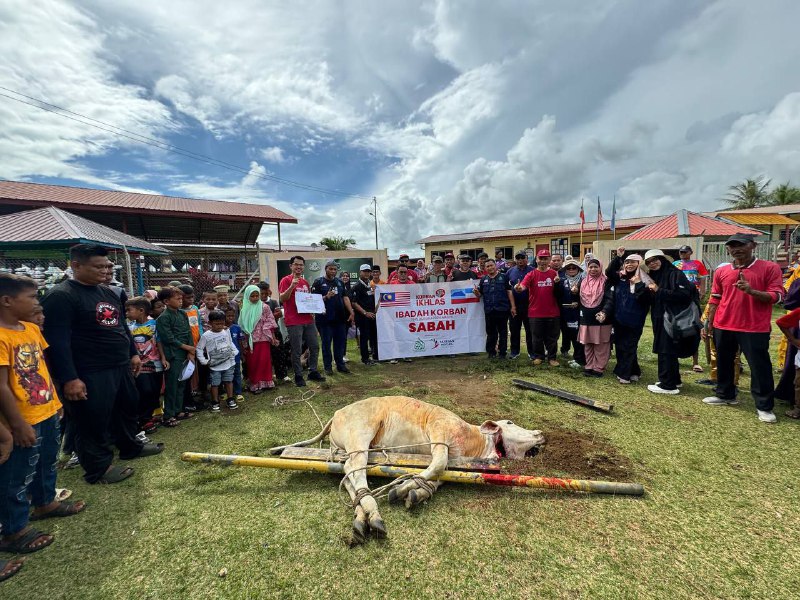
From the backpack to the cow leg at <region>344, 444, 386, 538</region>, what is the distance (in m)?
5.07

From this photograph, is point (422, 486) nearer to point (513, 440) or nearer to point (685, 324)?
point (513, 440)

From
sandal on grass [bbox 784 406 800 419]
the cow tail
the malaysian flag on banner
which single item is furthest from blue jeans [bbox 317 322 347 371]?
sandal on grass [bbox 784 406 800 419]

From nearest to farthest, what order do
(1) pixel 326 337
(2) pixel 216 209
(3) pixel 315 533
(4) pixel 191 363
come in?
(3) pixel 315 533
(4) pixel 191 363
(1) pixel 326 337
(2) pixel 216 209

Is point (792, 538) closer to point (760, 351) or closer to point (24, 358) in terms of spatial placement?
point (760, 351)

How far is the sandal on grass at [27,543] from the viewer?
2.45 meters

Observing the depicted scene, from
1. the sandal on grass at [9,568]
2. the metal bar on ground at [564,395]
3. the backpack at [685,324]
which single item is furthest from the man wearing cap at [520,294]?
the sandal on grass at [9,568]

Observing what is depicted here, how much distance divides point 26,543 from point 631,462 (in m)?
5.07

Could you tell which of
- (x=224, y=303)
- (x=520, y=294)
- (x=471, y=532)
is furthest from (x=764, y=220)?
(x=224, y=303)

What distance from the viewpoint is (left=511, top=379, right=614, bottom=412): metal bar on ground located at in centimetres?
468

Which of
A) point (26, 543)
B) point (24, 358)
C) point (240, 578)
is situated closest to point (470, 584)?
point (240, 578)

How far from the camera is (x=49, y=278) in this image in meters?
7.58

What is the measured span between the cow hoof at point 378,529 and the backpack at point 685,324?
17.2 feet

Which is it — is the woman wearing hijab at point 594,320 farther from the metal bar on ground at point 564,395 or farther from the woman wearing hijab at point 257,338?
the woman wearing hijab at point 257,338

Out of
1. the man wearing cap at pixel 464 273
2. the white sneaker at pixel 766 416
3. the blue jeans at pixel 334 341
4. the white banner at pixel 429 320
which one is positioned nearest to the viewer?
the white sneaker at pixel 766 416
